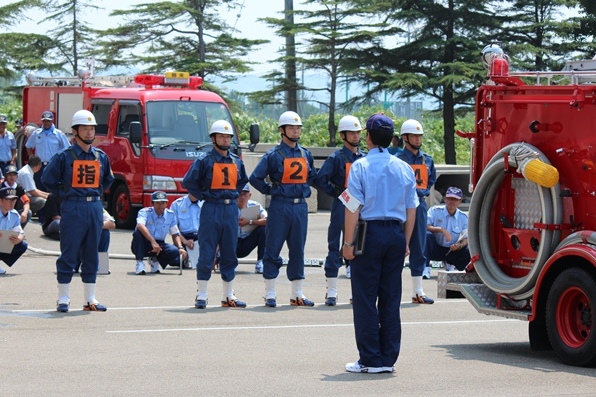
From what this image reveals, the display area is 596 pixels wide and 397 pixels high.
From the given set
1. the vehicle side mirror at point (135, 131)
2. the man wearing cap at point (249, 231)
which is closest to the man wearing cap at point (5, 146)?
the vehicle side mirror at point (135, 131)

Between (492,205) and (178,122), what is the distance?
41.8 ft

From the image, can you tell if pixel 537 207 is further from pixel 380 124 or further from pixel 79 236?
pixel 79 236

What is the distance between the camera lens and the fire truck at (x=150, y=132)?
23.0 metres

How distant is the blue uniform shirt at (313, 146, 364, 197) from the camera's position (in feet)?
47.2

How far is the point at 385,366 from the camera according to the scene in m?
9.68

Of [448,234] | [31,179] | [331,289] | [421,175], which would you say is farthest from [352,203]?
[31,179]

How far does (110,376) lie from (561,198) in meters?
3.98

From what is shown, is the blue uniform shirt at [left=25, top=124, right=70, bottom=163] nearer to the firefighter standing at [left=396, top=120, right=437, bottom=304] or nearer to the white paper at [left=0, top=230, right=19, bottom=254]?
the white paper at [left=0, top=230, right=19, bottom=254]

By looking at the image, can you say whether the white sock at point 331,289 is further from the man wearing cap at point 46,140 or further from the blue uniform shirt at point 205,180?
the man wearing cap at point 46,140

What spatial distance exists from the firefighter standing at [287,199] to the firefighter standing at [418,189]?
1306 mm

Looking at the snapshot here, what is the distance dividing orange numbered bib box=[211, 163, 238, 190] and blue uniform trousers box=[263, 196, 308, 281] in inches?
22.7

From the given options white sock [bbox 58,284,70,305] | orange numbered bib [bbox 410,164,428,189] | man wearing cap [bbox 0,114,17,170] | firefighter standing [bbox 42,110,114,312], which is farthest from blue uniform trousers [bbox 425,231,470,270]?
man wearing cap [bbox 0,114,17,170]

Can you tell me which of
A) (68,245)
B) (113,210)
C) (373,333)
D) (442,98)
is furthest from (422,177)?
(442,98)

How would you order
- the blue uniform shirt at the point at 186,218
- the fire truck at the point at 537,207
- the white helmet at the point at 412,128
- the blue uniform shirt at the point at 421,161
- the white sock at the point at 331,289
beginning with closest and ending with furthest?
1. the fire truck at the point at 537,207
2. the white sock at the point at 331,289
3. the white helmet at the point at 412,128
4. the blue uniform shirt at the point at 421,161
5. the blue uniform shirt at the point at 186,218
